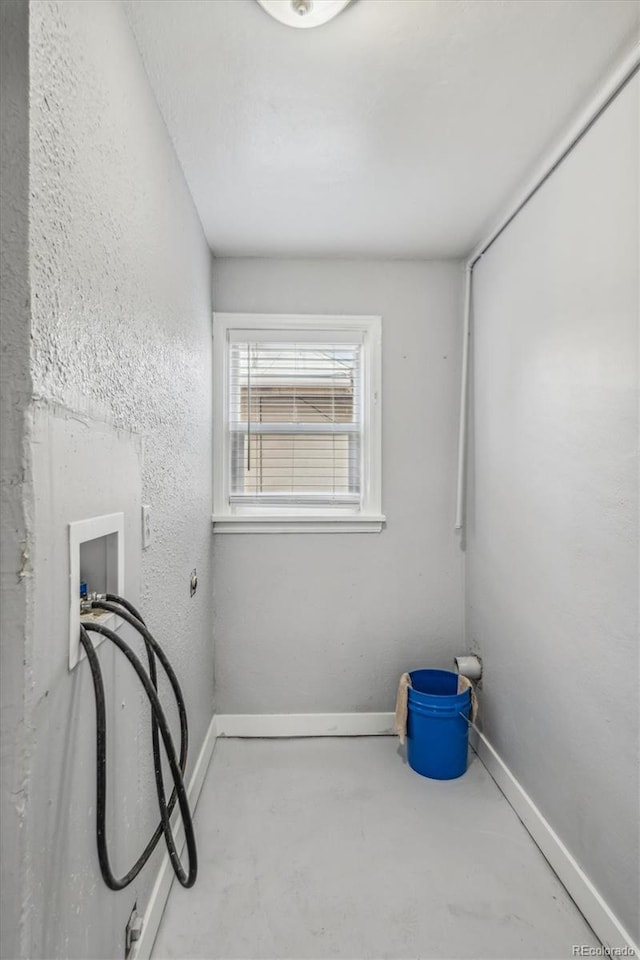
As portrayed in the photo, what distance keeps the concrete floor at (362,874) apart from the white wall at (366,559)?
0.42 meters

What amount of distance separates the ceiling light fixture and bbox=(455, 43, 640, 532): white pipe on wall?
748mm

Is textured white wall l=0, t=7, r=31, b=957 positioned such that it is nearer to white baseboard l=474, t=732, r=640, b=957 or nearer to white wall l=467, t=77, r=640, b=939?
white wall l=467, t=77, r=640, b=939

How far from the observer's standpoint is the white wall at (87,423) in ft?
2.43

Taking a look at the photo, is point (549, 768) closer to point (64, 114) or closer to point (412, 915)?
point (412, 915)

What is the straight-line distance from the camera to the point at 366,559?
2.48 meters

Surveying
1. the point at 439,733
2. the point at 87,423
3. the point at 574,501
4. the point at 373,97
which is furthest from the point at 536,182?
the point at 439,733

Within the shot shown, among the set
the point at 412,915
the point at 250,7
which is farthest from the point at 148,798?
the point at 250,7

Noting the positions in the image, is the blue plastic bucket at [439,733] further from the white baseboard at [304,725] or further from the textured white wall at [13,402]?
the textured white wall at [13,402]

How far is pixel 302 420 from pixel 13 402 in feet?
6.10

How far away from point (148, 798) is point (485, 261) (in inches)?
97.0

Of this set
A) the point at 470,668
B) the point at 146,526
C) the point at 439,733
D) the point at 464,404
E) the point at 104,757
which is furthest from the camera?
the point at 464,404

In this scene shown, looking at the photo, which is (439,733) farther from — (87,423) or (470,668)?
(87,423)

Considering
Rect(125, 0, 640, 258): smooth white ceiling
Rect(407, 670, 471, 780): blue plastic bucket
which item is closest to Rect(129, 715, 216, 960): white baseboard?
Rect(407, 670, 471, 780): blue plastic bucket

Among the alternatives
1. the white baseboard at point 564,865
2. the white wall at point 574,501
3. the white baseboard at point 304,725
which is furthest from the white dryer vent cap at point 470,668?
the white baseboard at point 304,725
